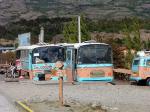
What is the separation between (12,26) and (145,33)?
3957cm

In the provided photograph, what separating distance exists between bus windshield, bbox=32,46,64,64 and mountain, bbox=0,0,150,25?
61.6m

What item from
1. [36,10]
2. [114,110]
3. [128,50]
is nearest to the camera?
[114,110]

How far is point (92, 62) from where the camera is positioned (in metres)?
33.1

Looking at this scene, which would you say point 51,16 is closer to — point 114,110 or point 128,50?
point 128,50

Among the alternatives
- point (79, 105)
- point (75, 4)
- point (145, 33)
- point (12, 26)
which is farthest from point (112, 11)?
point (79, 105)

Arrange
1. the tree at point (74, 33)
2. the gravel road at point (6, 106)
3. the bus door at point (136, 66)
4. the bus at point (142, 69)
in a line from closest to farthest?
the gravel road at point (6, 106)
the bus at point (142, 69)
the bus door at point (136, 66)
the tree at point (74, 33)

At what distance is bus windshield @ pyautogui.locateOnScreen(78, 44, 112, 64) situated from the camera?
33.1m

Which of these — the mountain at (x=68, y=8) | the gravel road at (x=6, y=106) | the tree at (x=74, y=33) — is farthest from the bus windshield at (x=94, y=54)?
the mountain at (x=68, y=8)

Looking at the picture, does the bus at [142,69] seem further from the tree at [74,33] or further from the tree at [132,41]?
the tree at [74,33]

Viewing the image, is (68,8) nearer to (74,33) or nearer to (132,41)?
(74,33)

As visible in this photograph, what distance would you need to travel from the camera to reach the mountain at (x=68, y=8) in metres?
103

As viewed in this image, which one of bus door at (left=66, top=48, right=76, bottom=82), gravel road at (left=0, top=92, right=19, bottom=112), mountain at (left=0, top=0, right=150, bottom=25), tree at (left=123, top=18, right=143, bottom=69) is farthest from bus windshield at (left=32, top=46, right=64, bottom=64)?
mountain at (left=0, top=0, right=150, bottom=25)

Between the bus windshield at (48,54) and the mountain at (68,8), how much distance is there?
61617 mm

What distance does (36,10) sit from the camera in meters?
110
